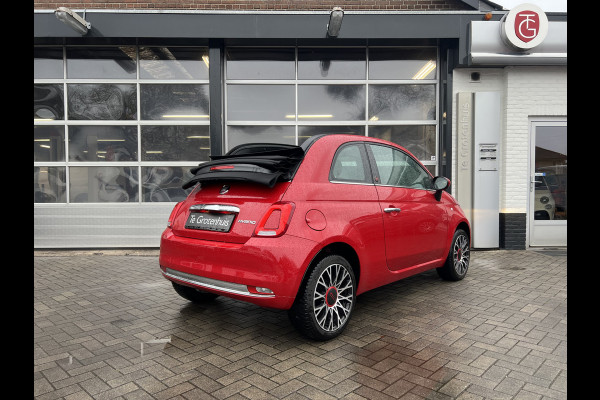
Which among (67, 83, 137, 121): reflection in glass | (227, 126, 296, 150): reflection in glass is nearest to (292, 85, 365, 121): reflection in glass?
(227, 126, 296, 150): reflection in glass

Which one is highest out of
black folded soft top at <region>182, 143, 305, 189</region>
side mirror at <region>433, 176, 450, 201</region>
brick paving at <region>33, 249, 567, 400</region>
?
black folded soft top at <region>182, 143, 305, 189</region>

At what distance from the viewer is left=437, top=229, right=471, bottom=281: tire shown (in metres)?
5.07

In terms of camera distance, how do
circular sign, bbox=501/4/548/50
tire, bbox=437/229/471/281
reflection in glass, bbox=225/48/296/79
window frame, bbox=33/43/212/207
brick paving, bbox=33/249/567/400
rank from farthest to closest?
reflection in glass, bbox=225/48/296/79 < window frame, bbox=33/43/212/207 < circular sign, bbox=501/4/548/50 < tire, bbox=437/229/471/281 < brick paving, bbox=33/249/567/400

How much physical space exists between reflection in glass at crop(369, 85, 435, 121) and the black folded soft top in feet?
16.6

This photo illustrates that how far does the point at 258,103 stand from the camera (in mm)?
8062

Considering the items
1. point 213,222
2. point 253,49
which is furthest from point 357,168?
point 253,49

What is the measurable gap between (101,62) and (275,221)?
6.74 metres

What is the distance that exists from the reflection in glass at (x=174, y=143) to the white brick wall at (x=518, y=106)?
4.95m

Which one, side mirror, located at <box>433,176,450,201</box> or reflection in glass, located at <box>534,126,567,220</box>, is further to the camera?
reflection in glass, located at <box>534,126,567,220</box>

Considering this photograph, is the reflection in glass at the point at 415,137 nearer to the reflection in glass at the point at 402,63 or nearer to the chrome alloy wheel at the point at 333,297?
the reflection in glass at the point at 402,63

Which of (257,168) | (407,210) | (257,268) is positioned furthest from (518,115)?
(257,268)

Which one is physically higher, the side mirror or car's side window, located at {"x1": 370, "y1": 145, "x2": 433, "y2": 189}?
car's side window, located at {"x1": 370, "y1": 145, "x2": 433, "y2": 189}

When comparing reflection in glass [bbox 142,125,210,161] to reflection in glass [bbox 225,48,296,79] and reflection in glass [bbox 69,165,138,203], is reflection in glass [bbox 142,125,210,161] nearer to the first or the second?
reflection in glass [bbox 69,165,138,203]

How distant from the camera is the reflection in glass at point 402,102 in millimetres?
8117
